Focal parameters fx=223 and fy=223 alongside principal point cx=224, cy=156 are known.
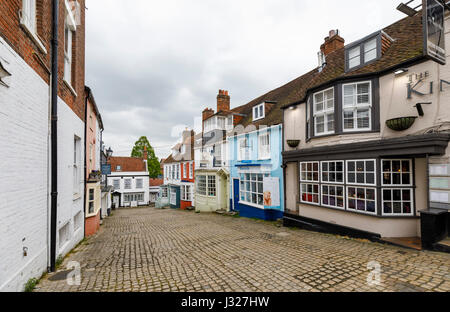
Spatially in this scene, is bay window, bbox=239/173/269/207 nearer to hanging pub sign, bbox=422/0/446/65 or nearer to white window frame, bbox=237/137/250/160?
white window frame, bbox=237/137/250/160

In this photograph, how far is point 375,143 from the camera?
7875mm

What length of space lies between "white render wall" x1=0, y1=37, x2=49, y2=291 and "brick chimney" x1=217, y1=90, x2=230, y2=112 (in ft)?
60.0

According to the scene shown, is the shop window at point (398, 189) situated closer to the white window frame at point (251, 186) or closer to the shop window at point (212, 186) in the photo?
the white window frame at point (251, 186)

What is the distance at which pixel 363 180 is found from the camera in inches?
330

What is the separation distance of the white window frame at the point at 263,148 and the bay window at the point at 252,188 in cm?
122

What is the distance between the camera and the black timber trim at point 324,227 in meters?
8.16

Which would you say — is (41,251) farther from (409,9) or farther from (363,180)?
(409,9)

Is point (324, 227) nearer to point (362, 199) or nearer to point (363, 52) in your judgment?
point (362, 199)

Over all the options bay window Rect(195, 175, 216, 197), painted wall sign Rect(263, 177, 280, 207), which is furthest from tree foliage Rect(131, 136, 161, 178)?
painted wall sign Rect(263, 177, 280, 207)

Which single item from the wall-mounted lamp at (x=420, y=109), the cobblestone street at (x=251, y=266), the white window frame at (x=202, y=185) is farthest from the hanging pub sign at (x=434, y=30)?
the white window frame at (x=202, y=185)

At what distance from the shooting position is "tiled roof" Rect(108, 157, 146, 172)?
132 ft

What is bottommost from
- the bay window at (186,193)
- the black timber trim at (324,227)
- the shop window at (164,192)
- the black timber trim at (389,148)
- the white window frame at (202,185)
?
the shop window at (164,192)
